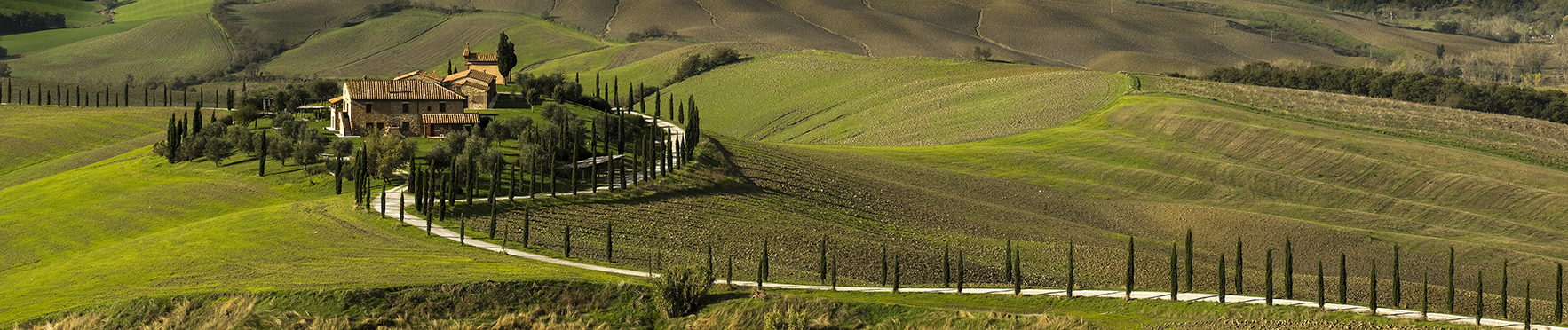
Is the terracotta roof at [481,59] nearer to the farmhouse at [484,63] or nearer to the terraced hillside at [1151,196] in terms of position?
the farmhouse at [484,63]

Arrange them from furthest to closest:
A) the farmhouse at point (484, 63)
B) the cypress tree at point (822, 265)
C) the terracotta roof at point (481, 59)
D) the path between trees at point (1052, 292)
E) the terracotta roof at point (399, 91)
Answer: the terracotta roof at point (481, 59) < the farmhouse at point (484, 63) < the terracotta roof at point (399, 91) < the cypress tree at point (822, 265) < the path between trees at point (1052, 292)

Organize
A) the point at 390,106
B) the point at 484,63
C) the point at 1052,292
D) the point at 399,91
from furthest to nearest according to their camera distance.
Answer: the point at 484,63 < the point at 399,91 < the point at 390,106 < the point at 1052,292

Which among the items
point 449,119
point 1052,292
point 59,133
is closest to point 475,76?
point 449,119

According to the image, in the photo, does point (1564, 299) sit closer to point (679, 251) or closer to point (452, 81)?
point (679, 251)

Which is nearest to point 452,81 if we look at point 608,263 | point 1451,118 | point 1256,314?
point 608,263

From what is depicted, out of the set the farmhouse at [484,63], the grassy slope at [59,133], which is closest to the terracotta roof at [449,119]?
the grassy slope at [59,133]

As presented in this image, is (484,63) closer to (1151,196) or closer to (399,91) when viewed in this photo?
(399,91)
